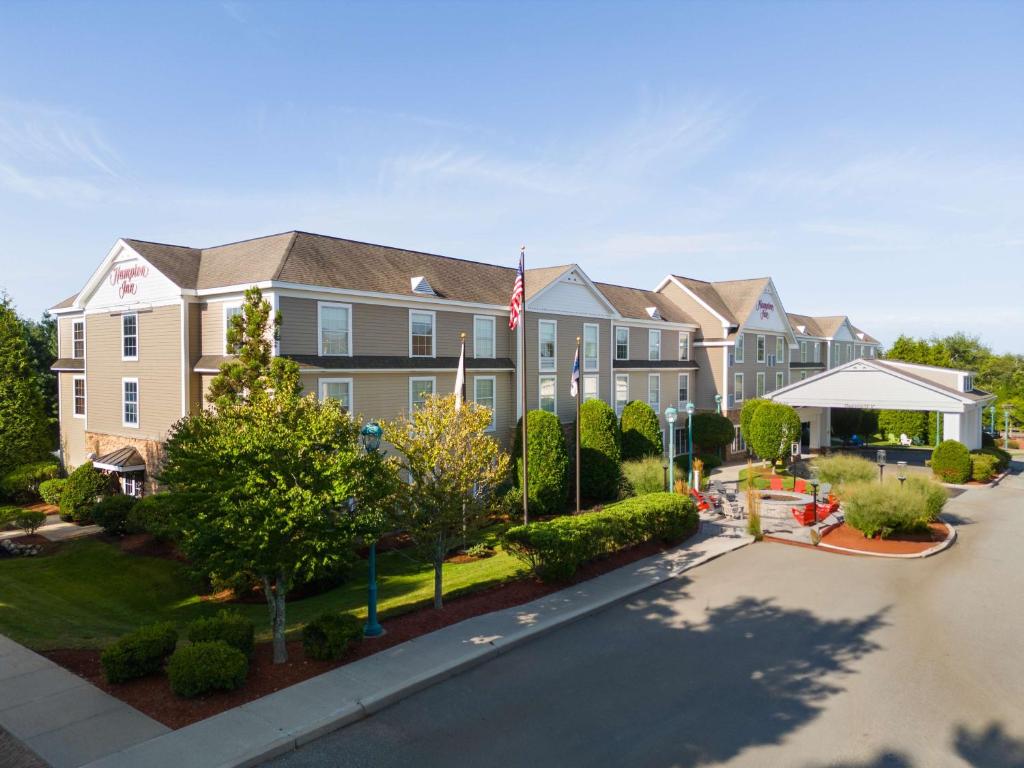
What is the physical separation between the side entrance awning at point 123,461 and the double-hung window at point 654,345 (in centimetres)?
2640

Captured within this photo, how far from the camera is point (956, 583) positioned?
54.3 feet

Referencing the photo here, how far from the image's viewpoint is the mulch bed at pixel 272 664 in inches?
376

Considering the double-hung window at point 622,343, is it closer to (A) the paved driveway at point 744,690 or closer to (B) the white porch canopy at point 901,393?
(B) the white porch canopy at point 901,393

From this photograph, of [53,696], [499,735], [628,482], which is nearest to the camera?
[499,735]

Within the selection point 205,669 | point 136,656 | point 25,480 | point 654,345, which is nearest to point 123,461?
point 25,480

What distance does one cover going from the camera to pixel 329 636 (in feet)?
36.3

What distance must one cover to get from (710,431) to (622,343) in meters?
8.28

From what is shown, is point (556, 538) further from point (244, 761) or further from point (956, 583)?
point (956, 583)

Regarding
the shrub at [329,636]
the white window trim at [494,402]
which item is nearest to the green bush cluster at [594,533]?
the shrub at [329,636]

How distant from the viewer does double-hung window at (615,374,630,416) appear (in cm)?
3509

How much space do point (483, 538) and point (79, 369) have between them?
2206 centimetres

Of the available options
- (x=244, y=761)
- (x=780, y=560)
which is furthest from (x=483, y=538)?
(x=244, y=761)

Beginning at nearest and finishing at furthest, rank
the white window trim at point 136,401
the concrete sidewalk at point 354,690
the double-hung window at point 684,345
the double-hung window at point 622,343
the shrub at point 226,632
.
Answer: the concrete sidewalk at point 354,690, the shrub at point 226,632, the white window trim at point 136,401, the double-hung window at point 622,343, the double-hung window at point 684,345

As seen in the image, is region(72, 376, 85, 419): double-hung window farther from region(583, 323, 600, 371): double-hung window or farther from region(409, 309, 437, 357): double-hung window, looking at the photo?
region(583, 323, 600, 371): double-hung window
